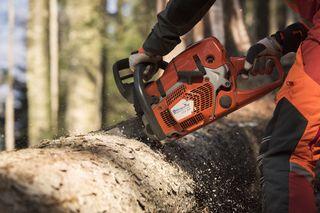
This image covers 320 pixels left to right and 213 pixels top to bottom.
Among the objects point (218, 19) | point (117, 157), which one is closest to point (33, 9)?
point (218, 19)

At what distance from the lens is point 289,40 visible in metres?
2.90

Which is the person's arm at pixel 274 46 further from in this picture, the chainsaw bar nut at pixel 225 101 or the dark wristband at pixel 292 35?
the chainsaw bar nut at pixel 225 101

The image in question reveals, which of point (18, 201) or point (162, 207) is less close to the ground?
point (18, 201)

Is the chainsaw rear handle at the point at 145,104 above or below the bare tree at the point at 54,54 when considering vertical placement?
above

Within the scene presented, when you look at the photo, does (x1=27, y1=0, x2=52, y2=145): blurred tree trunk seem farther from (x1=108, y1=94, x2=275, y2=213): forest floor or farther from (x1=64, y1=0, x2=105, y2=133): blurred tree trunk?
(x1=108, y1=94, x2=275, y2=213): forest floor

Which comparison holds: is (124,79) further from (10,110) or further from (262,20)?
(262,20)

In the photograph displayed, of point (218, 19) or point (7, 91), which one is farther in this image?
point (7, 91)

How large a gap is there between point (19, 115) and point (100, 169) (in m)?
9.49

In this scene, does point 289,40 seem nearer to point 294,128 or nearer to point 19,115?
point 294,128

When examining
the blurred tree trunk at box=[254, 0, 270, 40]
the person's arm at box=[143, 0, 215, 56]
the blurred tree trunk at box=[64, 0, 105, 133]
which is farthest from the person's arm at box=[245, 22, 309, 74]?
the blurred tree trunk at box=[254, 0, 270, 40]

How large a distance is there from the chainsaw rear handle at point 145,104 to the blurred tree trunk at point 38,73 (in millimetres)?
5477

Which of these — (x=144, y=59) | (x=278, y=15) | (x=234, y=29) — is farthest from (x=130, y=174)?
(x=278, y=15)

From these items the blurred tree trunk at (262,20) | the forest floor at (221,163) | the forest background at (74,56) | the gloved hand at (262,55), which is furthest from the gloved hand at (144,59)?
the blurred tree trunk at (262,20)

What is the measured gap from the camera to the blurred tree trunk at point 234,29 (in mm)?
8180
